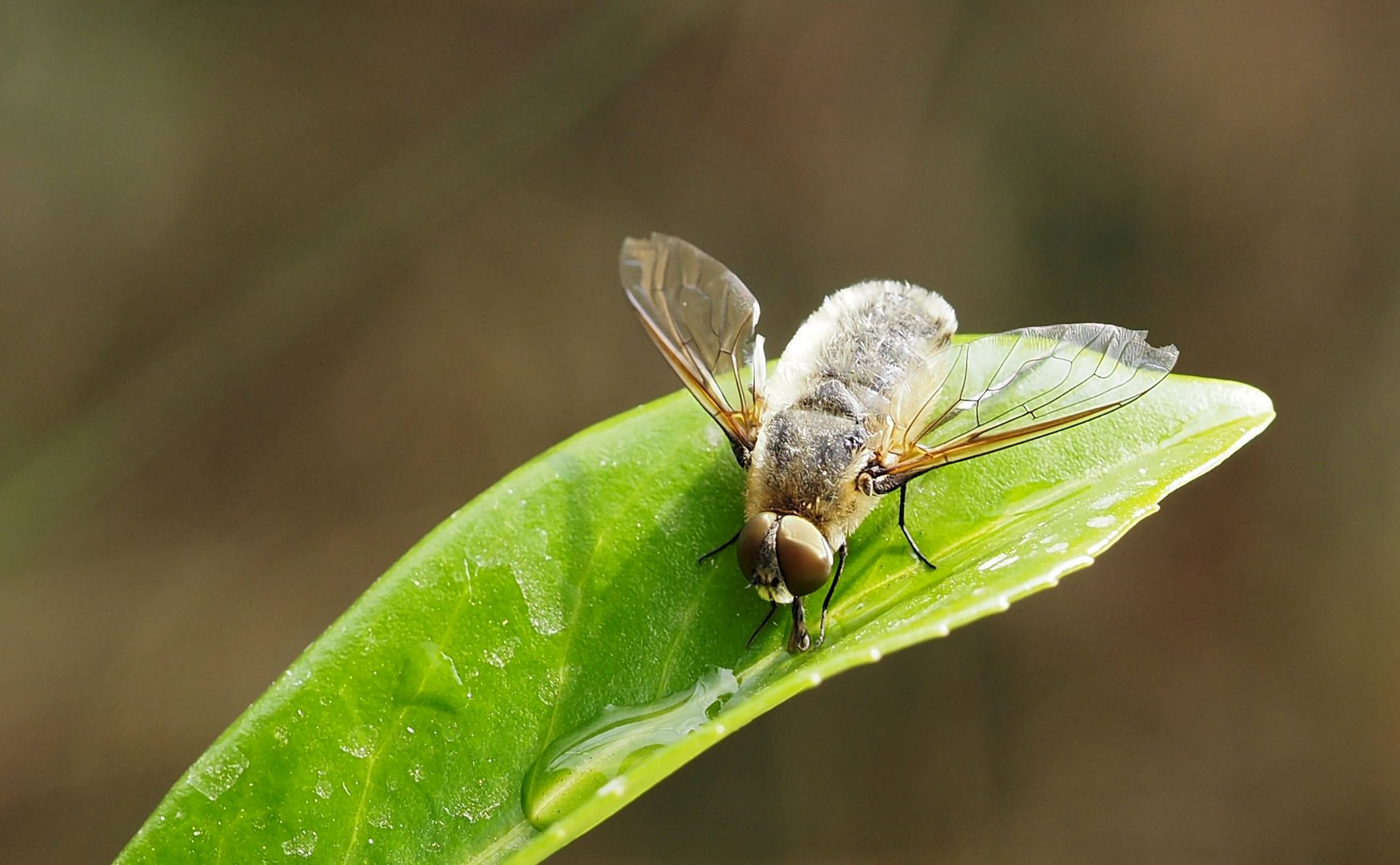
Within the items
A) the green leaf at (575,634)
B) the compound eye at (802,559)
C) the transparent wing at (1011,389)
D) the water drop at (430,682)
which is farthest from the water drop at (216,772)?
the transparent wing at (1011,389)

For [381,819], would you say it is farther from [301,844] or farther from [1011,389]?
[1011,389]

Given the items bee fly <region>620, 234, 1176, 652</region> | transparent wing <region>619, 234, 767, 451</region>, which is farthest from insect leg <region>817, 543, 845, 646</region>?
transparent wing <region>619, 234, 767, 451</region>

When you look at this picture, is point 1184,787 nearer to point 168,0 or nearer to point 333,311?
point 333,311

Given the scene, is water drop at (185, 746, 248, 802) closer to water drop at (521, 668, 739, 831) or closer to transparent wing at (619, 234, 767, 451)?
water drop at (521, 668, 739, 831)

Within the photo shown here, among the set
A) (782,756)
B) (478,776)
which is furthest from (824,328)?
(782,756)

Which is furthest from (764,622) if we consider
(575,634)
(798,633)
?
(575,634)

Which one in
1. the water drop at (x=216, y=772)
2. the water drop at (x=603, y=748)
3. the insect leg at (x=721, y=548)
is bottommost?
the water drop at (x=603, y=748)

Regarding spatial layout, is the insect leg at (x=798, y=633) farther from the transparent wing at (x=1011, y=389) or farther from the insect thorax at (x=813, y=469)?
the transparent wing at (x=1011, y=389)
